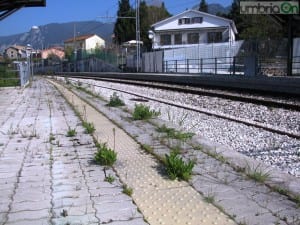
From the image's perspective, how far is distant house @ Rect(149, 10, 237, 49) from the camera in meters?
89.9

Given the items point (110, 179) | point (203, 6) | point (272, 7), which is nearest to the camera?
point (110, 179)

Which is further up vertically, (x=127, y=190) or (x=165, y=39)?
(x=165, y=39)

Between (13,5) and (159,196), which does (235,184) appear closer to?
(159,196)

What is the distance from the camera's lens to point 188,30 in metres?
91.7

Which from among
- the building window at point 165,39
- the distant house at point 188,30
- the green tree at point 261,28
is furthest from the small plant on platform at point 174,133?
the building window at point 165,39

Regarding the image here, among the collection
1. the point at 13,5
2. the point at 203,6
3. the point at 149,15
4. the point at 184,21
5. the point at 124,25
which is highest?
the point at 203,6

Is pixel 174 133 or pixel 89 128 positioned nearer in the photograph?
pixel 174 133

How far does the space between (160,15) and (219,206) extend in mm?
120914

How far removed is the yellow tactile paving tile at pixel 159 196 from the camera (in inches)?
170

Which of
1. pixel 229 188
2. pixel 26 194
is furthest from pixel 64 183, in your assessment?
pixel 229 188

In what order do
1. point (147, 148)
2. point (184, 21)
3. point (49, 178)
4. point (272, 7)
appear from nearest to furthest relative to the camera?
point (49, 178) < point (147, 148) < point (272, 7) < point (184, 21)

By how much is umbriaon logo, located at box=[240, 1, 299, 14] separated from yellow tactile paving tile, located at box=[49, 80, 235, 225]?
74.4 feet

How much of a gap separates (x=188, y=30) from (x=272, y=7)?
209 feet

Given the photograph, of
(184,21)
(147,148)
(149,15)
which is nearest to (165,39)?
(184,21)
